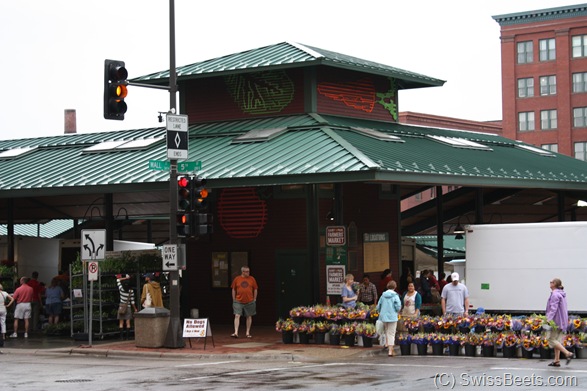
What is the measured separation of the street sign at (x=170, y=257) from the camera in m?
25.5

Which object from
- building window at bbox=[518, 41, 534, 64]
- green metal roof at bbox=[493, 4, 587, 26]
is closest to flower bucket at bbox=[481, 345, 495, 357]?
green metal roof at bbox=[493, 4, 587, 26]

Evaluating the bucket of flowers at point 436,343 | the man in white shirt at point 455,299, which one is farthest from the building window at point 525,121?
the bucket of flowers at point 436,343

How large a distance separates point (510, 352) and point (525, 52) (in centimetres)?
8102

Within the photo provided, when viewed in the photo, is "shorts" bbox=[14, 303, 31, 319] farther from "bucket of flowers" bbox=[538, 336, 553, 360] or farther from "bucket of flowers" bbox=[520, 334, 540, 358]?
"bucket of flowers" bbox=[538, 336, 553, 360]

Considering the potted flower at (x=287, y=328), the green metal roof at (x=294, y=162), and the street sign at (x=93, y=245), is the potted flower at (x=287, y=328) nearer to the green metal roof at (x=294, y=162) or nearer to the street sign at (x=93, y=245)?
the green metal roof at (x=294, y=162)

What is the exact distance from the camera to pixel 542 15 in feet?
321

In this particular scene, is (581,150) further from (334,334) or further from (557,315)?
(557,315)

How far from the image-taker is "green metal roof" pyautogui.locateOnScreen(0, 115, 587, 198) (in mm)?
27422

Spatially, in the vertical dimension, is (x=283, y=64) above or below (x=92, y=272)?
above

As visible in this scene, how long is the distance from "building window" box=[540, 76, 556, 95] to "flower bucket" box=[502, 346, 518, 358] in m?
79.4

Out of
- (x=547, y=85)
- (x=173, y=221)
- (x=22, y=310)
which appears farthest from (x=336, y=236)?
(x=547, y=85)

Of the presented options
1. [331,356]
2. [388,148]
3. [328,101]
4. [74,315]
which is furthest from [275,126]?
[331,356]

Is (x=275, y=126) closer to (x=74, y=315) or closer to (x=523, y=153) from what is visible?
(x=74, y=315)

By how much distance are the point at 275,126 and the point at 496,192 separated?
34.9 feet
